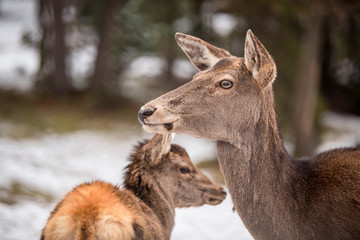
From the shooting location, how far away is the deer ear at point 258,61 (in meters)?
3.64

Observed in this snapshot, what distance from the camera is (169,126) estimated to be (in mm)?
3742

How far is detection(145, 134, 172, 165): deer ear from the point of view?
5043mm

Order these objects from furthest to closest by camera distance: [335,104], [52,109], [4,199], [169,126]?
1. [335,104]
2. [52,109]
3. [4,199]
4. [169,126]

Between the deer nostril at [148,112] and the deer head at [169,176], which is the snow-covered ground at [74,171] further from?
the deer nostril at [148,112]

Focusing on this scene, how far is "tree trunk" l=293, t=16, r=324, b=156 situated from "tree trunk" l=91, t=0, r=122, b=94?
8745 millimetres

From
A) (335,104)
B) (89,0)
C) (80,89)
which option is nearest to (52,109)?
(80,89)

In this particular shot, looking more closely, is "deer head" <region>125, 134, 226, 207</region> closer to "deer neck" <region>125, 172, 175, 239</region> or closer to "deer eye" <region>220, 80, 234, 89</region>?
"deer neck" <region>125, 172, 175, 239</region>

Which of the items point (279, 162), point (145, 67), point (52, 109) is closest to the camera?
point (279, 162)

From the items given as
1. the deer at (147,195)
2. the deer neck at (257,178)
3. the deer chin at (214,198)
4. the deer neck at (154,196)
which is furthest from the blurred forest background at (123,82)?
the deer neck at (257,178)

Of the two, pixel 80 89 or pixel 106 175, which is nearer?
pixel 106 175

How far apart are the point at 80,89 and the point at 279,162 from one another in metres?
17.1

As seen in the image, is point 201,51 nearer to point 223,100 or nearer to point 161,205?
point 223,100

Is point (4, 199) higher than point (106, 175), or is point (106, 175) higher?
point (106, 175)

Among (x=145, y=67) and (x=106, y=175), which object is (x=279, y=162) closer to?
(x=106, y=175)
